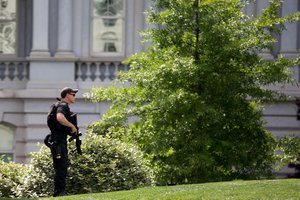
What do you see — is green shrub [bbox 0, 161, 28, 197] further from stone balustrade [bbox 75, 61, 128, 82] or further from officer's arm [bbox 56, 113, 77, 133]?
stone balustrade [bbox 75, 61, 128, 82]

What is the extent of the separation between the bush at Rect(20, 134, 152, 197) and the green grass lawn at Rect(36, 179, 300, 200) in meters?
1.91

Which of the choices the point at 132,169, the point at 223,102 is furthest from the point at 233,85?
the point at 132,169

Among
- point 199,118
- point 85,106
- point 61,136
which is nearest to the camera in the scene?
point 61,136

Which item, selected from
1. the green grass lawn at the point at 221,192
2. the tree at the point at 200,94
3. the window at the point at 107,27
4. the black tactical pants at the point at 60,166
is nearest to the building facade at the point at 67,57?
the window at the point at 107,27

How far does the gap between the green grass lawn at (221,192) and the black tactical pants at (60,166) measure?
3.93ft

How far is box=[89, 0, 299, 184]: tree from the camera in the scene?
24.5 metres

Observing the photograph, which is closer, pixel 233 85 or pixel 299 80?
pixel 233 85

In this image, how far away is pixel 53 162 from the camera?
22.4 meters

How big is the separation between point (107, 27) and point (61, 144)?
11173 mm

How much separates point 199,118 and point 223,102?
24.8 inches

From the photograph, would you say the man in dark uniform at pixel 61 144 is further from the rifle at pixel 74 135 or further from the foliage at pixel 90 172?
the foliage at pixel 90 172

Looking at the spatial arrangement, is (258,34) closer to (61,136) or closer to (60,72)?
(61,136)

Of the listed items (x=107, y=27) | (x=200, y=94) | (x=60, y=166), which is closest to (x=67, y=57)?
(x=107, y=27)

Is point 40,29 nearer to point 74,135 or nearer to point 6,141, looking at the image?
point 6,141
